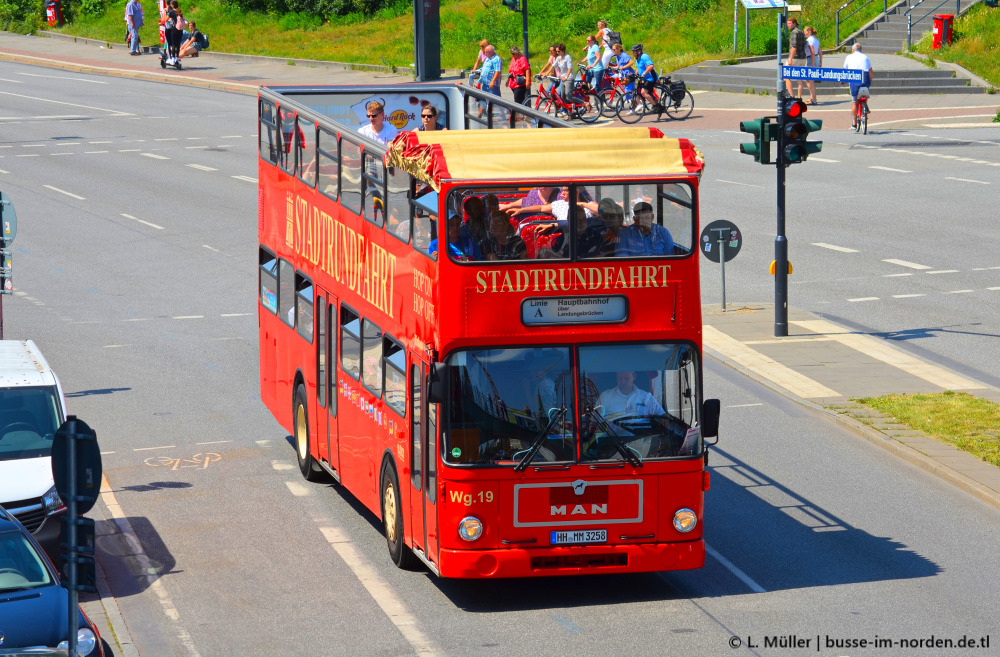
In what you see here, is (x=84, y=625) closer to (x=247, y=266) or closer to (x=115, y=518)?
(x=115, y=518)

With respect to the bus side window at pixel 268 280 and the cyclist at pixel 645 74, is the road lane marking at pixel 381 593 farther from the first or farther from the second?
the cyclist at pixel 645 74

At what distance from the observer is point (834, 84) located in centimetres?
4547

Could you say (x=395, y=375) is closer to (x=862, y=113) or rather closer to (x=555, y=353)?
(x=555, y=353)

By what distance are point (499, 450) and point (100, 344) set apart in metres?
12.2

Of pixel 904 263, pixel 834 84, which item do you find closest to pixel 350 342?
pixel 904 263

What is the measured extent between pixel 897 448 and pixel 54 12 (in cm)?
6377

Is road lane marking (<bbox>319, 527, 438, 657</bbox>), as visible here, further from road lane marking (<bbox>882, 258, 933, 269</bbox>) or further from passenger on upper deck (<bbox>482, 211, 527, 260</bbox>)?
road lane marking (<bbox>882, 258, 933, 269</bbox>)

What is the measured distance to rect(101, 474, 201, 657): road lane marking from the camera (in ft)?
38.2

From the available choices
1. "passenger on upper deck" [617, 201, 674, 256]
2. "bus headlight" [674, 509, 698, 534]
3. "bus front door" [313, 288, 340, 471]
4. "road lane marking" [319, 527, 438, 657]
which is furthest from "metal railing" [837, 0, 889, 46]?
"bus headlight" [674, 509, 698, 534]

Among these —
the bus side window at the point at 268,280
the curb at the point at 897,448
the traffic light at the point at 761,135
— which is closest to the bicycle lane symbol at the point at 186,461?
the bus side window at the point at 268,280

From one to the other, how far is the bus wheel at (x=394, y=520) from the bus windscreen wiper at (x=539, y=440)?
1639 millimetres

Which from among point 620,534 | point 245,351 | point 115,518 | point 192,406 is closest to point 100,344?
point 245,351

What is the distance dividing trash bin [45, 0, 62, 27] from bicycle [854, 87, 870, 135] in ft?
149

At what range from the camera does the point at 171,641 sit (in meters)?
11.5
